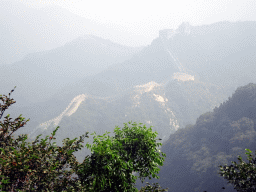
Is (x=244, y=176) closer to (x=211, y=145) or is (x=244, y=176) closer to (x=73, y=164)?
(x=73, y=164)

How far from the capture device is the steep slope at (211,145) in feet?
170

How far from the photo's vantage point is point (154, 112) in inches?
4815

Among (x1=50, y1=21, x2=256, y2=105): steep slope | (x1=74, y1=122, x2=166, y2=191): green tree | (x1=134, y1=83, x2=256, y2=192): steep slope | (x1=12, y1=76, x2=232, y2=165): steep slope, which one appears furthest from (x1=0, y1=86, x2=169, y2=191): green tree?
(x1=50, y1=21, x2=256, y2=105): steep slope

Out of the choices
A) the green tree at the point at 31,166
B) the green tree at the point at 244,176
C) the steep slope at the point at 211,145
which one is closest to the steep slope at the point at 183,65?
the steep slope at the point at 211,145

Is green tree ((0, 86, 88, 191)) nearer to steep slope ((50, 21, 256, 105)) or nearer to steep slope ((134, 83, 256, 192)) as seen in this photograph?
steep slope ((134, 83, 256, 192))

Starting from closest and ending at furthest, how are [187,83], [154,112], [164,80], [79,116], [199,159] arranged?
[199,159] → [79,116] → [154,112] → [187,83] → [164,80]

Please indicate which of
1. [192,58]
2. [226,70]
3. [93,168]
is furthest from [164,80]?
[93,168]

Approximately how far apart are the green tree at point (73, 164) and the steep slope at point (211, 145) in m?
51.0

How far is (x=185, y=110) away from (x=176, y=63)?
6681cm

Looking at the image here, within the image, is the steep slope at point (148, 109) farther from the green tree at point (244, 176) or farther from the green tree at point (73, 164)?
the green tree at point (244, 176)

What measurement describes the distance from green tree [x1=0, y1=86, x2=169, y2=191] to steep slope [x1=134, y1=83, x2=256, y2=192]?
167 ft

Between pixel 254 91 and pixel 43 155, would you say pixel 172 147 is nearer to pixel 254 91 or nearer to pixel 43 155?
pixel 254 91

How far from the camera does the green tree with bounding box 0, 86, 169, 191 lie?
21.9ft

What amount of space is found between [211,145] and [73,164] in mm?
68314
